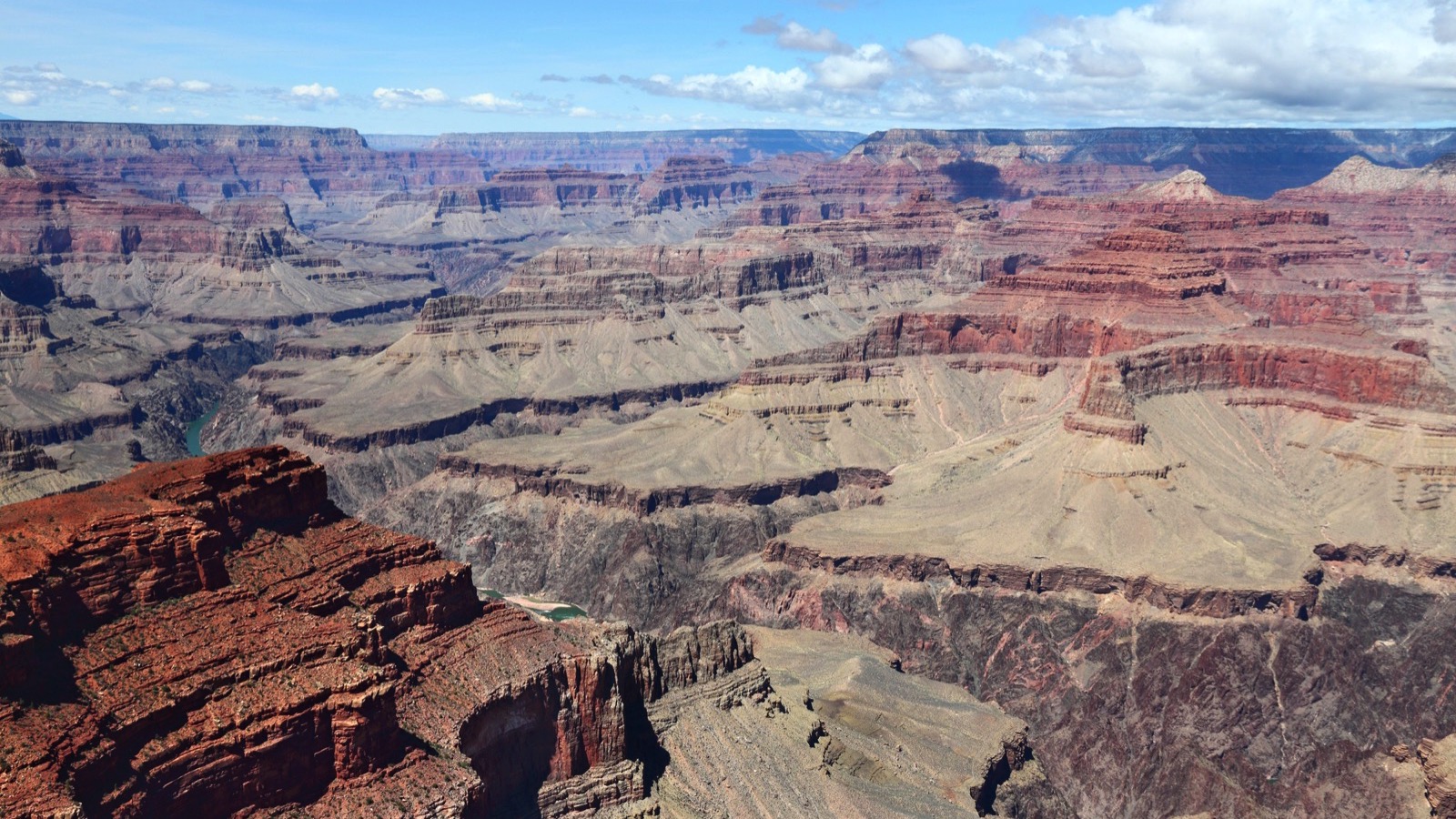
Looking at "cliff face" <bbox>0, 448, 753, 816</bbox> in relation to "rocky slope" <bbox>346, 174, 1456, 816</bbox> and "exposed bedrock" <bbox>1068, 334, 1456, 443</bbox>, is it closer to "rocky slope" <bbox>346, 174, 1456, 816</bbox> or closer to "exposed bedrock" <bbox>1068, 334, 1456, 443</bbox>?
"rocky slope" <bbox>346, 174, 1456, 816</bbox>

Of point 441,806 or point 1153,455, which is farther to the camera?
point 1153,455

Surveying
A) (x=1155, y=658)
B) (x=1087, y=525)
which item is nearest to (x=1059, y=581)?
(x=1087, y=525)

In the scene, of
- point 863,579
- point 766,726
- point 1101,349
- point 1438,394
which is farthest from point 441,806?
point 1101,349

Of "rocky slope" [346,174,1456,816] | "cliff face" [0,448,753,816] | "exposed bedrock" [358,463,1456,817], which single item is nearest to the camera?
"cliff face" [0,448,753,816]

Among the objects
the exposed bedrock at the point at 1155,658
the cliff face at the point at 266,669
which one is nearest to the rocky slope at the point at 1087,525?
the exposed bedrock at the point at 1155,658

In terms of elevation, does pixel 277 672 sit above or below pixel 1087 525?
above

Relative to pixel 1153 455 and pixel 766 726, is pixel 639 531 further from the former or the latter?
pixel 766 726

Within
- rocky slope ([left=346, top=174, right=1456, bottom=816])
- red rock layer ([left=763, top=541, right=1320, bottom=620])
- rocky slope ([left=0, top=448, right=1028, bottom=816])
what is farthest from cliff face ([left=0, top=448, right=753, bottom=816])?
red rock layer ([left=763, top=541, right=1320, bottom=620])

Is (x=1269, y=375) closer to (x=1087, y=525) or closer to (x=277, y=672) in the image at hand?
(x=1087, y=525)
